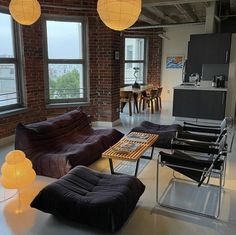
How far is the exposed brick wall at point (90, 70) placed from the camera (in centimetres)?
507

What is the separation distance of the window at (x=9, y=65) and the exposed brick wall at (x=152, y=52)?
500 centimetres

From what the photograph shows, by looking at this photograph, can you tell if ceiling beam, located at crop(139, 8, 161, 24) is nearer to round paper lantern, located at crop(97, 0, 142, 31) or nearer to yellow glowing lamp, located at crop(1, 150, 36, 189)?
round paper lantern, located at crop(97, 0, 142, 31)

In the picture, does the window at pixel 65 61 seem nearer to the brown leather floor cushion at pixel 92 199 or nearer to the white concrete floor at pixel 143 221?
the white concrete floor at pixel 143 221

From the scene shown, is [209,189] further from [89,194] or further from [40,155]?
[40,155]

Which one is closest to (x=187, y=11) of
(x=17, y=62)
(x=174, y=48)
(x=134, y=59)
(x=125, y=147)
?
(x=174, y=48)

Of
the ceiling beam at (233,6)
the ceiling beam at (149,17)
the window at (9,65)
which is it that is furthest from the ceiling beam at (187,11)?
the window at (9,65)

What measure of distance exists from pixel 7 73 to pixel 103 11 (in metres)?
2.87

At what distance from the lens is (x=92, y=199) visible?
2287 mm

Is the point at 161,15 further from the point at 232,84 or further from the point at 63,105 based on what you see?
the point at 63,105

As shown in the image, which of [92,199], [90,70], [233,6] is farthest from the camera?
[233,6]

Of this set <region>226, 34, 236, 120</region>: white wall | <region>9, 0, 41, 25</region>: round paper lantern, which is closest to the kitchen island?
<region>226, 34, 236, 120</region>: white wall

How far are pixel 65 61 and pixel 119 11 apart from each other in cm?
332

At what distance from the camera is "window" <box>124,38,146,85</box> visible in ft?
31.5

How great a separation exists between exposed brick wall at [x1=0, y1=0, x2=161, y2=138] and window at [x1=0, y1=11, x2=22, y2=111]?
0.17 m
